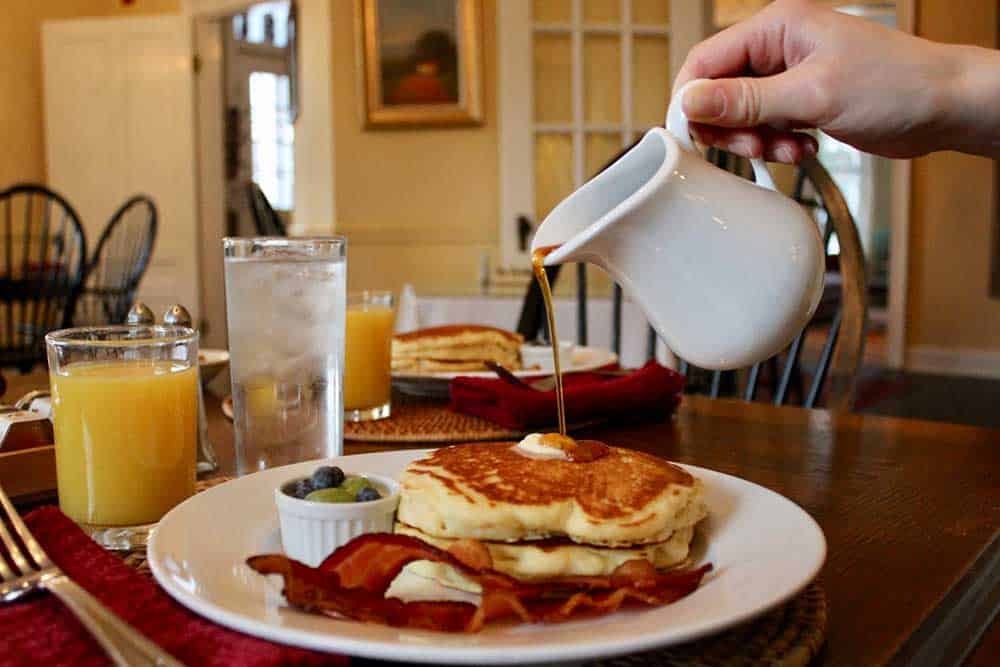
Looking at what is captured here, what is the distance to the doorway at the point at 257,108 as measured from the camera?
8.12 metres

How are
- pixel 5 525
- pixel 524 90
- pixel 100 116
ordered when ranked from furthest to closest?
pixel 100 116, pixel 524 90, pixel 5 525

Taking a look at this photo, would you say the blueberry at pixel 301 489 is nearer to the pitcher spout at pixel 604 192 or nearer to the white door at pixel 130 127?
the pitcher spout at pixel 604 192

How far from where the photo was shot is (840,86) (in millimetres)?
840

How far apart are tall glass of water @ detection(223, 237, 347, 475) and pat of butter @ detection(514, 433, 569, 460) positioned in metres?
0.26

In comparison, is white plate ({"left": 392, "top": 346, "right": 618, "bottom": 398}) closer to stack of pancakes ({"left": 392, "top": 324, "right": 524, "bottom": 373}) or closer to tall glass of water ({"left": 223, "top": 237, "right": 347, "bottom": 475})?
stack of pancakes ({"left": 392, "top": 324, "right": 524, "bottom": 373})

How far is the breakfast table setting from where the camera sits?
0.49 metres

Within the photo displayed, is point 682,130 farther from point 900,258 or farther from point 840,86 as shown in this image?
point 900,258

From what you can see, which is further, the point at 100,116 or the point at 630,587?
the point at 100,116

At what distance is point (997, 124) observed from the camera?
3.04 feet

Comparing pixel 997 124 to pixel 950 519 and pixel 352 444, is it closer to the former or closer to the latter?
pixel 950 519

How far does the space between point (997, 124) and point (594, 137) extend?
3920mm

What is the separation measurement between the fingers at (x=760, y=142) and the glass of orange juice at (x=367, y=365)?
1.58ft

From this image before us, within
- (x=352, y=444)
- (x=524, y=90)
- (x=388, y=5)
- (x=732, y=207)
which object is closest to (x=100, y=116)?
(x=388, y=5)

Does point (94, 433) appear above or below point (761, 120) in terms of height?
below
